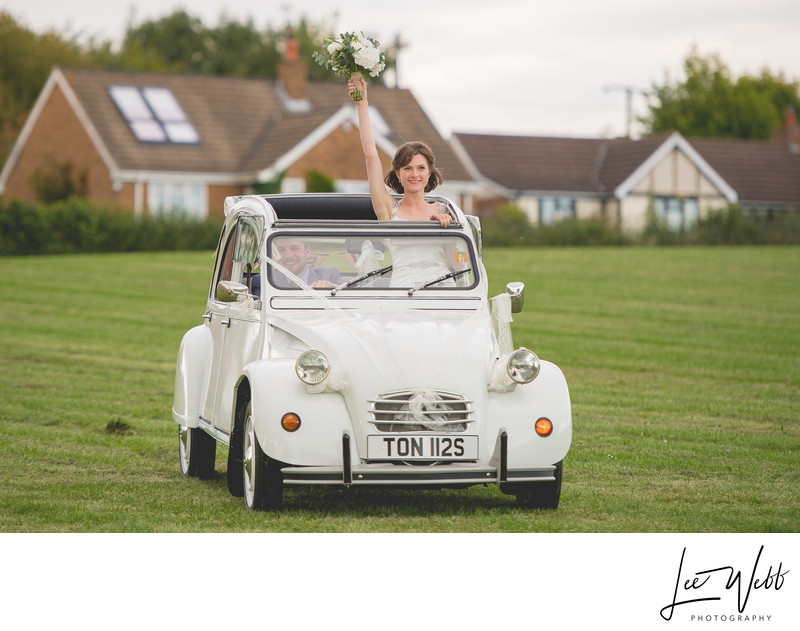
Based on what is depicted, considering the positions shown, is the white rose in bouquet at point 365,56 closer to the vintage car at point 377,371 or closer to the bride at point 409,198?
the bride at point 409,198

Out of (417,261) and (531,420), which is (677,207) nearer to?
(417,261)

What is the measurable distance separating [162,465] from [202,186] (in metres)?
40.4

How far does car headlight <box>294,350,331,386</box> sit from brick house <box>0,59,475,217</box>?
39.4 m

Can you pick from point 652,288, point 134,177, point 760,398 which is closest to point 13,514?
point 760,398

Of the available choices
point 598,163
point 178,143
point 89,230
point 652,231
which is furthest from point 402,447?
point 598,163

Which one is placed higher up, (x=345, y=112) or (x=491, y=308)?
(x=345, y=112)

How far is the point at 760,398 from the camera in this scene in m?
14.8

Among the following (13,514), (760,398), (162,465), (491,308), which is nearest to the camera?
(13,514)

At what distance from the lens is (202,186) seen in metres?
50.0

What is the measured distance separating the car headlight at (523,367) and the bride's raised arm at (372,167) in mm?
1856

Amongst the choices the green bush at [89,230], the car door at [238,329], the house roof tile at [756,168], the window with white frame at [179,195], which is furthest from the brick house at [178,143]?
the car door at [238,329]

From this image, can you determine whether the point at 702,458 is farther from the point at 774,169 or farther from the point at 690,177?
the point at 774,169
